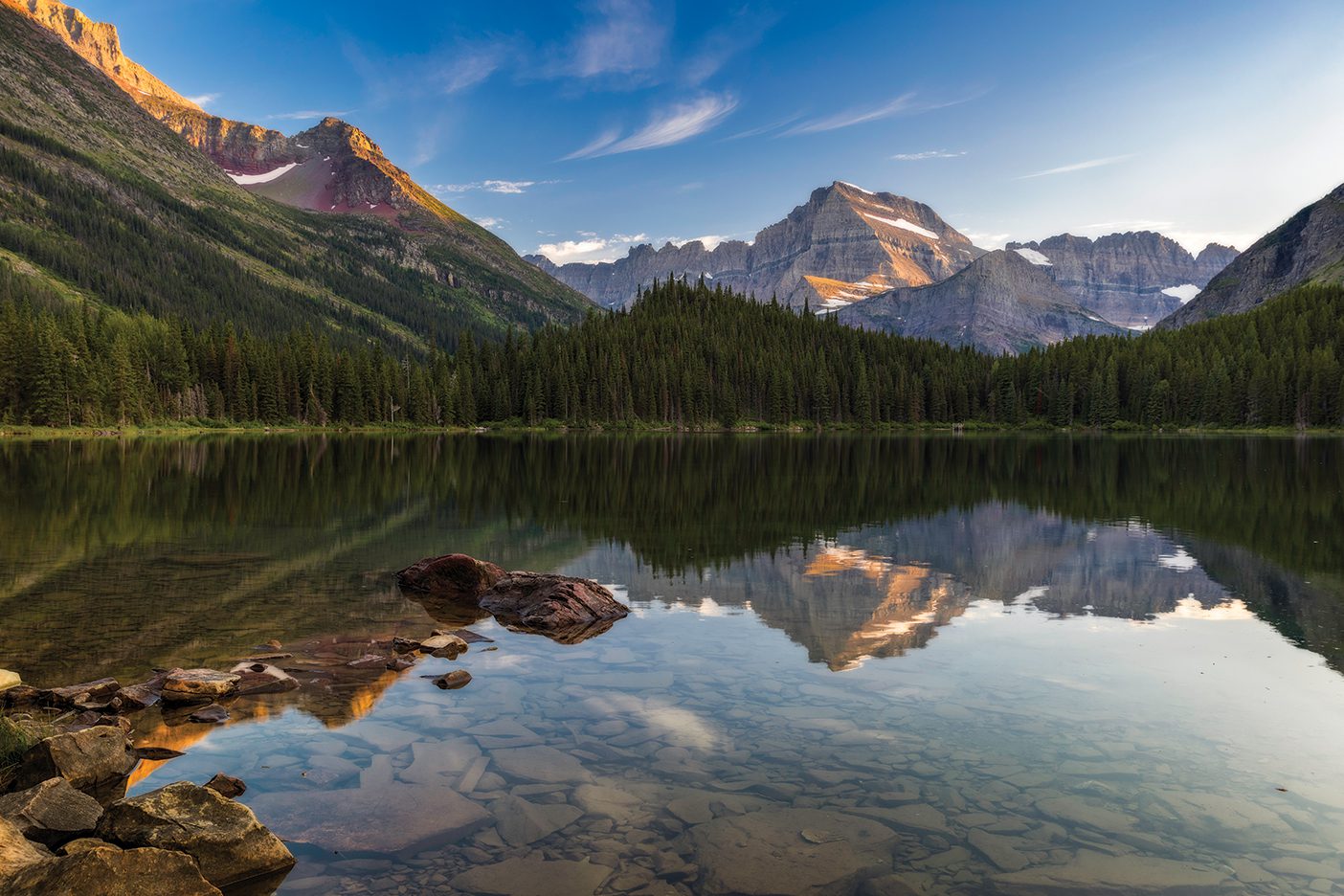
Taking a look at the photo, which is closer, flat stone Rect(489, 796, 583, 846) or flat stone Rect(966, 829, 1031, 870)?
flat stone Rect(966, 829, 1031, 870)

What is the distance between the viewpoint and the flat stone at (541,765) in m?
12.4

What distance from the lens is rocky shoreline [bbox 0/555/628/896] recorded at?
29.3 ft

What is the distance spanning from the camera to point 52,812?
10227 mm

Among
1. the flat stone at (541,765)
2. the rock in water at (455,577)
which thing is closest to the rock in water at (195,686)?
the flat stone at (541,765)

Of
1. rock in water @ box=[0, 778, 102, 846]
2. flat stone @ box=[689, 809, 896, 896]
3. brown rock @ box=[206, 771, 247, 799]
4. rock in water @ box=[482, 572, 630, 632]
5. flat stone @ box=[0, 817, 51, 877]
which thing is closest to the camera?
flat stone @ box=[0, 817, 51, 877]

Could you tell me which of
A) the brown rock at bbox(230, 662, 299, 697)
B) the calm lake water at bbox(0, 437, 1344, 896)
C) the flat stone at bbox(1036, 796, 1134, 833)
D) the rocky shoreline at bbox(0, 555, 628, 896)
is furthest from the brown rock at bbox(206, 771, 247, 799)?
the flat stone at bbox(1036, 796, 1134, 833)

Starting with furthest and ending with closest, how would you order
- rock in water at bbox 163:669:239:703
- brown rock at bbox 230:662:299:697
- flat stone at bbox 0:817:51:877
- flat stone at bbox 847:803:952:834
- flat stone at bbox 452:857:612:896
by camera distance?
1. brown rock at bbox 230:662:299:697
2. rock in water at bbox 163:669:239:703
3. flat stone at bbox 847:803:952:834
4. flat stone at bbox 452:857:612:896
5. flat stone at bbox 0:817:51:877

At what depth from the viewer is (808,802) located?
37.8 ft

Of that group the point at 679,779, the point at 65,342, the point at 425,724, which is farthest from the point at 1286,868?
the point at 65,342

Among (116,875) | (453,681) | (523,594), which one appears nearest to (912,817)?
(116,875)

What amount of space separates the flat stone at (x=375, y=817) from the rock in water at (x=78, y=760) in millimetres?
2656

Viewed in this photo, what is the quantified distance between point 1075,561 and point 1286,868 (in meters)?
22.6

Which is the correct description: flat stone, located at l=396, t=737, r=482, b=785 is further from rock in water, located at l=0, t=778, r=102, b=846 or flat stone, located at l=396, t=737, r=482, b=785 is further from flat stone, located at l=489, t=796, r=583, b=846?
rock in water, located at l=0, t=778, r=102, b=846

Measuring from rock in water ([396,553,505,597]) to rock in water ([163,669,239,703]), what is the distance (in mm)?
10339
